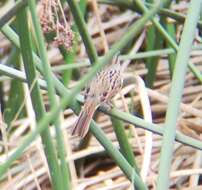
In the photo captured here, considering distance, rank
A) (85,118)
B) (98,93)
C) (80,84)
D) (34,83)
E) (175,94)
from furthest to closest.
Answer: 1. (98,93)
2. (85,118)
3. (34,83)
4. (175,94)
5. (80,84)

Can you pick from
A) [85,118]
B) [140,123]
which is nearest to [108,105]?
[85,118]

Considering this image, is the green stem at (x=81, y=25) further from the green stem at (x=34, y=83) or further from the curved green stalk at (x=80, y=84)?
the curved green stalk at (x=80, y=84)

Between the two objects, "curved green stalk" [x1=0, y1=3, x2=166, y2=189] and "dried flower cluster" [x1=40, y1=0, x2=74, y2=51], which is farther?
"dried flower cluster" [x1=40, y1=0, x2=74, y2=51]

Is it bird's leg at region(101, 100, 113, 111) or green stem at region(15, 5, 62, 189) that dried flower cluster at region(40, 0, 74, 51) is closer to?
green stem at region(15, 5, 62, 189)

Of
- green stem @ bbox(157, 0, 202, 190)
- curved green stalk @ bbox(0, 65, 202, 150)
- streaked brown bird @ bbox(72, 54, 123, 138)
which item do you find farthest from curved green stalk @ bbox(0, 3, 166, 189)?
streaked brown bird @ bbox(72, 54, 123, 138)

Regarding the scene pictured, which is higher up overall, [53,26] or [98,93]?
[53,26]

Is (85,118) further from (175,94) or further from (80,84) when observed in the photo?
(80,84)

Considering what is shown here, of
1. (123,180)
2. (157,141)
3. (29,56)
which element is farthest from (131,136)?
(29,56)

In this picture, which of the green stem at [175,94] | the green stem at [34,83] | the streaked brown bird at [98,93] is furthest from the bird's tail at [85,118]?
the green stem at [175,94]
